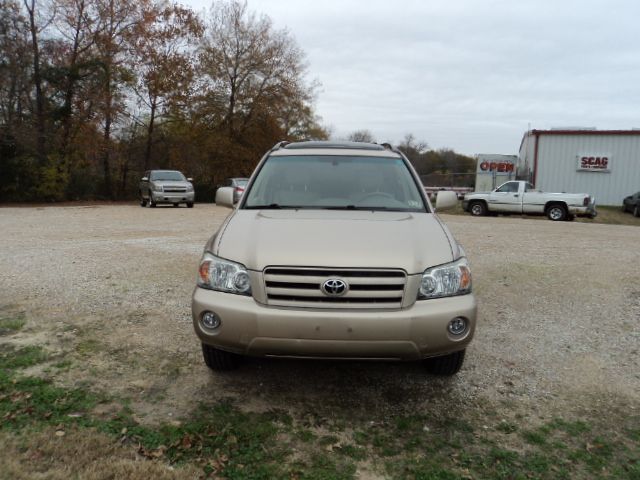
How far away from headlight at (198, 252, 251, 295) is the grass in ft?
2.61

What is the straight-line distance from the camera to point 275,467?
2.74 m

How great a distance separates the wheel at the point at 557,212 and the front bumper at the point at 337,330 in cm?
2062

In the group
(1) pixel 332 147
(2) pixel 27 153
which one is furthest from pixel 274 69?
(1) pixel 332 147

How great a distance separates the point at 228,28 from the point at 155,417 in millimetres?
35377

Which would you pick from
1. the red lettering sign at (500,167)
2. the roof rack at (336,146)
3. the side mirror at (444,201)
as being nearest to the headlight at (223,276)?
the roof rack at (336,146)

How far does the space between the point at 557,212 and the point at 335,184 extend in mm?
19842

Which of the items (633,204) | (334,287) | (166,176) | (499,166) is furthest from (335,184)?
(499,166)

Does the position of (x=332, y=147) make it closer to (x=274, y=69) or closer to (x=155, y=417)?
(x=155, y=417)

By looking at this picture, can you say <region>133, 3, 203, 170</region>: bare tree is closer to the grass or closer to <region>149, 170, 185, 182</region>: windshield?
<region>149, 170, 185, 182</region>: windshield

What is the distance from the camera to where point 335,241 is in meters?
3.33

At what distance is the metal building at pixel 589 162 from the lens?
29719mm

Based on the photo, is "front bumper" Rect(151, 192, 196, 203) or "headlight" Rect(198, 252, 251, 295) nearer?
"headlight" Rect(198, 252, 251, 295)

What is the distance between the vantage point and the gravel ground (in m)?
3.63

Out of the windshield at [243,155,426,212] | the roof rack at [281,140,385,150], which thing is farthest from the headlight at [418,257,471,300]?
the roof rack at [281,140,385,150]
